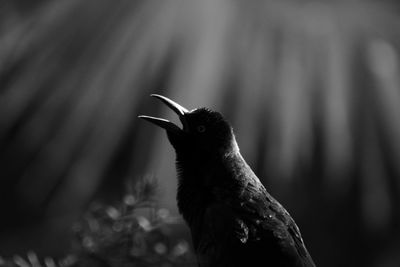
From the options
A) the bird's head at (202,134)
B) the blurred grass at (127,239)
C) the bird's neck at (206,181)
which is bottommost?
the blurred grass at (127,239)

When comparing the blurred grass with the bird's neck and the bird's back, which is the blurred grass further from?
the bird's neck

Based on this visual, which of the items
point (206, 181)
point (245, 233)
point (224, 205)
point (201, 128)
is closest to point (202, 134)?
point (201, 128)

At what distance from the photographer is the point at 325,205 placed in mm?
4223

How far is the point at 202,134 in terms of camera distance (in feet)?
8.27

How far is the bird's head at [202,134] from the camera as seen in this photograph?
2.50 m

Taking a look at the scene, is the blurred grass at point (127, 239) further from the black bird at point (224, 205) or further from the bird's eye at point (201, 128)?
the bird's eye at point (201, 128)

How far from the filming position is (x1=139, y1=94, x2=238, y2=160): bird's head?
2.50m

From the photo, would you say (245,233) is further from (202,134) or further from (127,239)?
(127,239)

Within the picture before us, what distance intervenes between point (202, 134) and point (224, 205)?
380 millimetres

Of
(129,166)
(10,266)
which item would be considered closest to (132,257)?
(10,266)

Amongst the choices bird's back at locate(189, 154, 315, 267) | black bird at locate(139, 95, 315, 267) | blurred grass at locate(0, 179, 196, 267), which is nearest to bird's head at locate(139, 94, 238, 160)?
black bird at locate(139, 95, 315, 267)

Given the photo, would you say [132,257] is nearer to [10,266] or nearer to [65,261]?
[65,261]


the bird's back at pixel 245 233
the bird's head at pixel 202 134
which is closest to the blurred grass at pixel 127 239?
the bird's back at pixel 245 233

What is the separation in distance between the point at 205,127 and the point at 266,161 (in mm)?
1526
